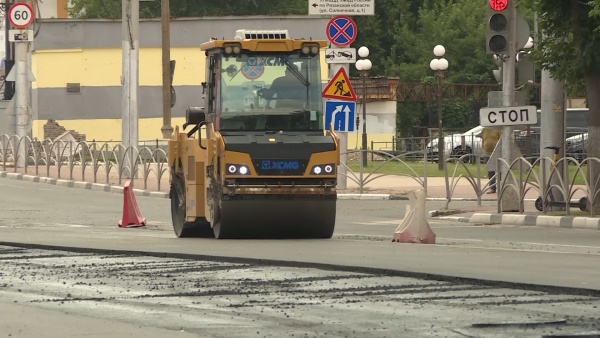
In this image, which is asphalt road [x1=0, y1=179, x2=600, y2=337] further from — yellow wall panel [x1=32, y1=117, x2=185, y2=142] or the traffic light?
yellow wall panel [x1=32, y1=117, x2=185, y2=142]

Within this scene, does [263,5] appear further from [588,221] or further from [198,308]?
[198,308]

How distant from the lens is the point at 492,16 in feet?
87.1

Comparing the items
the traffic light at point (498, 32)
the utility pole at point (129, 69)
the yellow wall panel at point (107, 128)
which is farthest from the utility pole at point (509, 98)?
the yellow wall panel at point (107, 128)

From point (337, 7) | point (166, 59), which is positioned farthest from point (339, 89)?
point (166, 59)

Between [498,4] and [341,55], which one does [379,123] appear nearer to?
[341,55]

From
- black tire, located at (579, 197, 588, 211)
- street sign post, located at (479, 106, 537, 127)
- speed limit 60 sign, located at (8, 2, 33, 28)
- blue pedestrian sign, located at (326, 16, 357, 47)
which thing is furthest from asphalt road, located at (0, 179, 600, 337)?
speed limit 60 sign, located at (8, 2, 33, 28)

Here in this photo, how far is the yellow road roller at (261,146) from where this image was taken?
19.7 m

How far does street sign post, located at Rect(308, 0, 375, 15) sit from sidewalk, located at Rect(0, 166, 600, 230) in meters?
3.94

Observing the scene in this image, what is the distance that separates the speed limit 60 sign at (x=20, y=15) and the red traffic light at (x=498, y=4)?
21.6 m

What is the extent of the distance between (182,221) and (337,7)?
498 inches

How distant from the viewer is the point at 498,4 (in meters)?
26.7

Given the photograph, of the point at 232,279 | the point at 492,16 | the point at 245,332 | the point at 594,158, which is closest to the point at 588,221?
the point at 594,158

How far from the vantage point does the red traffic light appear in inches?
1049

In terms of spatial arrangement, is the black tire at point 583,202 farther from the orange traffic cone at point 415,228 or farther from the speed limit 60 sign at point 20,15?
the speed limit 60 sign at point 20,15
